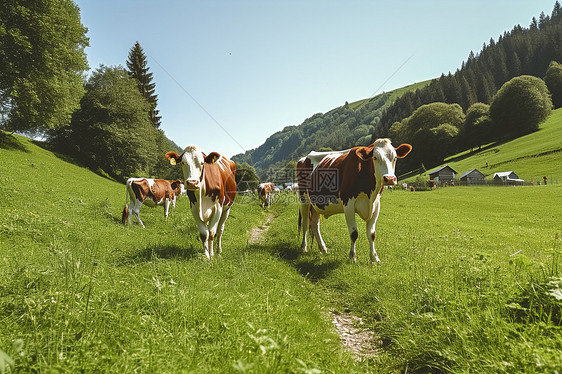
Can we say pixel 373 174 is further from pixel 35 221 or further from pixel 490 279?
pixel 35 221

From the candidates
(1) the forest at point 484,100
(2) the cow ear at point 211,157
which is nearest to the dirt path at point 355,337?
(2) the cow ear at point 211,157

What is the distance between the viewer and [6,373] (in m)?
1.71

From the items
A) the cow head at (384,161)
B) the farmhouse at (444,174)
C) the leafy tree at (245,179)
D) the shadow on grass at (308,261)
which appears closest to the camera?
the cow head at (384,161)

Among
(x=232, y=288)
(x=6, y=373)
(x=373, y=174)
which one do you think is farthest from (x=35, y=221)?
(x=373, y=174)

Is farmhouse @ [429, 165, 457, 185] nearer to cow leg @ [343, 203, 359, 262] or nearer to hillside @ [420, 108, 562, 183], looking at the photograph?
hillside @ [420, 108, 562, 183]

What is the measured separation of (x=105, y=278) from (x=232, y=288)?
174cm

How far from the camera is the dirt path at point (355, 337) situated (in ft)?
10.6

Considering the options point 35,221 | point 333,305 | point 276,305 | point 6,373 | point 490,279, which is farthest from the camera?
point 35,221

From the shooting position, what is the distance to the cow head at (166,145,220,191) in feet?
19.6

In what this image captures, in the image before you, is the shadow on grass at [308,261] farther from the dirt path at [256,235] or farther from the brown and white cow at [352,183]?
the dirt path at [256,235]

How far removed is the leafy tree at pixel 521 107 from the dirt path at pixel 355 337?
9648 cm

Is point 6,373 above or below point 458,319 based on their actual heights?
above

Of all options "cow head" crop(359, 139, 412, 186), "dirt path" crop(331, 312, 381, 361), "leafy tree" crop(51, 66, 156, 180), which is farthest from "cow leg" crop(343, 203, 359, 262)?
"leafy tree" crop(51, 66, 156, 180)

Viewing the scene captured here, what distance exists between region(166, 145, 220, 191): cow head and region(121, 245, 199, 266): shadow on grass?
1.56m
